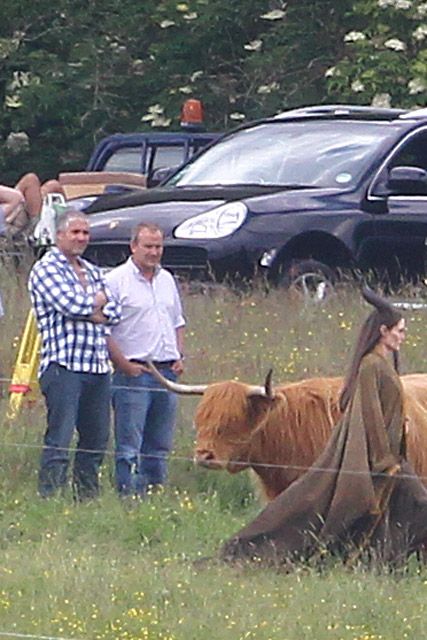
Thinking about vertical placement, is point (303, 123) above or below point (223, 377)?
above

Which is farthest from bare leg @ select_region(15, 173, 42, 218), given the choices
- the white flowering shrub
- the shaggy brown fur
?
the white flowering shrub

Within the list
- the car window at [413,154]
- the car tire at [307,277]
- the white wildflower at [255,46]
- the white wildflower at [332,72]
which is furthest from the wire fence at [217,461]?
the white wildflower at [255,46]

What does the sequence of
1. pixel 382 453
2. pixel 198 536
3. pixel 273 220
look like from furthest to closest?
1. pixel 273 220
2. pixel 198 536
3. pixel 382 453

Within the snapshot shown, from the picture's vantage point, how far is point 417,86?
25344 mm

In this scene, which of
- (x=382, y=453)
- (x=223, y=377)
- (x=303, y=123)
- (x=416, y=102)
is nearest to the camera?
(x=382, y=453)

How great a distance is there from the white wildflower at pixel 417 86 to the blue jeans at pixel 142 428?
13.7m

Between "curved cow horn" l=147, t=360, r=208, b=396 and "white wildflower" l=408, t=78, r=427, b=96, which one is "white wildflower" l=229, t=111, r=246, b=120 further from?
"curved cow horn" l=147, t=360, r=208, b=396

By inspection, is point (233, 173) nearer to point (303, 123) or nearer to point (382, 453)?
point (303, 123)

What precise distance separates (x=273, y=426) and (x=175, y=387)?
0.56m

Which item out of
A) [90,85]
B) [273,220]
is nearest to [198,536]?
[273,220]

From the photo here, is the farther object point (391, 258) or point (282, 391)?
point (391, 258)

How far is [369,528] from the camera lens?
9961mm

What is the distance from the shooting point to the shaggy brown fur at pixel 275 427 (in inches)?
426

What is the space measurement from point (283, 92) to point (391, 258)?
11.1m
